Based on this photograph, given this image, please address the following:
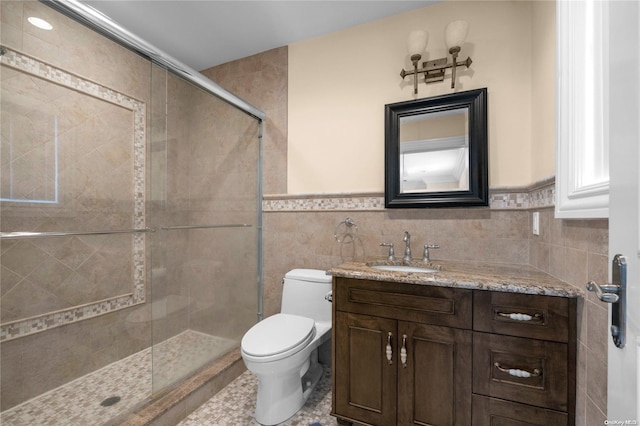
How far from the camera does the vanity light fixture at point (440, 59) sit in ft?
5.29

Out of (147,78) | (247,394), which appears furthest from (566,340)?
(147,78)

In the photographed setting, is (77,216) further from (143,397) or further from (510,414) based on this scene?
(510,414)

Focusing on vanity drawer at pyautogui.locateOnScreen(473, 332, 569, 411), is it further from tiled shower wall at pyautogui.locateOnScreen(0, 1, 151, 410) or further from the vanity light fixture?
tiled shower wall at pyautogui.locateOnScreen(0, 1, 151, 410)

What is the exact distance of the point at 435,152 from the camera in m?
1.75

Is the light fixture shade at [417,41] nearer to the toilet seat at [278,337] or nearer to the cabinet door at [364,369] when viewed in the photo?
the cabinet door at [364,369]

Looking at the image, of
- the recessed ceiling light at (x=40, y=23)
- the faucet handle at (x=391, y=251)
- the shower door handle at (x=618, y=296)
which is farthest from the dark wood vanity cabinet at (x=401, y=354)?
the recessed ceiling light at (x=40, y=23)

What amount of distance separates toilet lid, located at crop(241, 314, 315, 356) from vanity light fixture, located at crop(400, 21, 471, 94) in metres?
1.66

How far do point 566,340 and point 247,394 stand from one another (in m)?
1.70

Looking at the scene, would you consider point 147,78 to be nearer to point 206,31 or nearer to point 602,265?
point 206,31

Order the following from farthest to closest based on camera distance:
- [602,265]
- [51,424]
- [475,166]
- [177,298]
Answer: [177,298] < [475,166] < [51,424] < [602,265]

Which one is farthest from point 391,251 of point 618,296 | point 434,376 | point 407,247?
point 618,296

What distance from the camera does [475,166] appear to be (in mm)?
1632

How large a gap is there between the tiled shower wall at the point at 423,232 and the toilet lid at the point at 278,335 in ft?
1.67

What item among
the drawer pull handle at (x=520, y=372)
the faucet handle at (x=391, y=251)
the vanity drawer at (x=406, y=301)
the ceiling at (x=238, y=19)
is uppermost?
the ceiling at (x=238, y=19)
